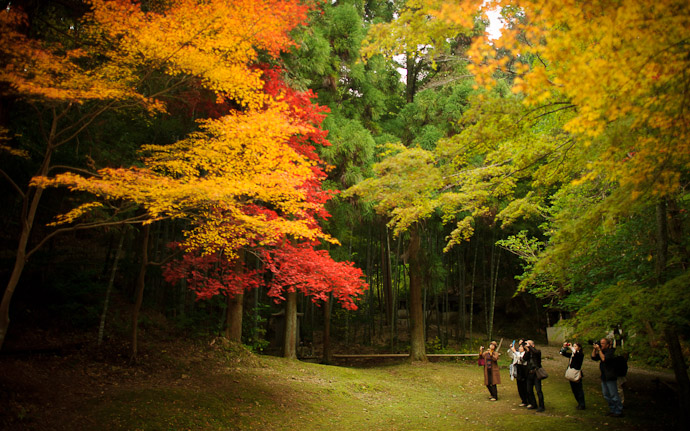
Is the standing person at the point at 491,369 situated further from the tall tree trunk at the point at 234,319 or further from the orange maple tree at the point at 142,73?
the tall tree trunk at the point at 234,319

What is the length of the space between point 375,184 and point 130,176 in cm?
303

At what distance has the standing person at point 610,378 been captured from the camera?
5.51 m

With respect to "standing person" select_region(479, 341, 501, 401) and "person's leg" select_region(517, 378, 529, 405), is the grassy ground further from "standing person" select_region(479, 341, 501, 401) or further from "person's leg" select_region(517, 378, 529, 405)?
"standing person" select_region(479, 341, 501, 401)

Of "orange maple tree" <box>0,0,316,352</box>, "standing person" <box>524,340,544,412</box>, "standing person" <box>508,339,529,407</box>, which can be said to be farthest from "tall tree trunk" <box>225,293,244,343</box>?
"standing person" <box>524,340,544,412</box>

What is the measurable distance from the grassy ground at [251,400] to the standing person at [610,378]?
20cm

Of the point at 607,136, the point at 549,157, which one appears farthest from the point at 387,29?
the point at 549,157

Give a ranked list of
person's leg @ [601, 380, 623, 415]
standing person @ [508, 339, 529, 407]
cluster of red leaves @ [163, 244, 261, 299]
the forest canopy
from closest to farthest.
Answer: the forest canopy, person's leg @ [601, 380, 623, 415], standing person @ [508, 339, 529, 407], cluster of red leaves @ [163, 244, 261, 299]

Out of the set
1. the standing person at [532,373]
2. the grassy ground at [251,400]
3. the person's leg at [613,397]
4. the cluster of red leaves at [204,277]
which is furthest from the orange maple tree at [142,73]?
the person's leg at [613,397]

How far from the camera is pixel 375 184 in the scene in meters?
4.91

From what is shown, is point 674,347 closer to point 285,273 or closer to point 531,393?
point 531,393

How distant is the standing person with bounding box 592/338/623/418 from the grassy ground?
0.20 metres

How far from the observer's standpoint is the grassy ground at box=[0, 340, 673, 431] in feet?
14.2

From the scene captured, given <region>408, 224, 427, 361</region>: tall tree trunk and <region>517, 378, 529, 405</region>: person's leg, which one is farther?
<region>408, 224, 427, 361</region>: tall tree trunk

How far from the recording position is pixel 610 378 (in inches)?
Answer: 219
